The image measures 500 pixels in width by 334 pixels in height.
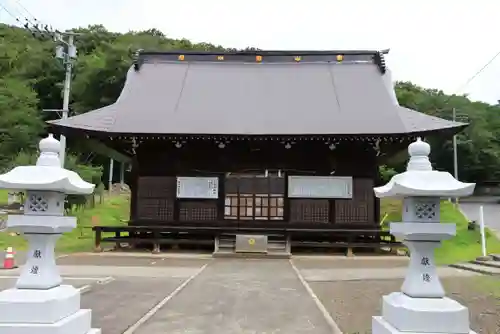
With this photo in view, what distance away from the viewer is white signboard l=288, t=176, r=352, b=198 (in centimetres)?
1523

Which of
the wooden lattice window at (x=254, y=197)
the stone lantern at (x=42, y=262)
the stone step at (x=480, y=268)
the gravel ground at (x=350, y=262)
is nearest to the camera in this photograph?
the stone lantern at (x=42, y=262)

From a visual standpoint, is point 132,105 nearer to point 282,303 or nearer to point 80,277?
point 80,277

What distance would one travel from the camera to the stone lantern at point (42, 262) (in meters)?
4.08

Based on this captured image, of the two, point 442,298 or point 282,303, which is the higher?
point 442,298

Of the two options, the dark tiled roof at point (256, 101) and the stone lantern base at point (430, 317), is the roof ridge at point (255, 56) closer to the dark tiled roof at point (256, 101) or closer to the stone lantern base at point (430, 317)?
the dark tiled roof at point (256, 101)

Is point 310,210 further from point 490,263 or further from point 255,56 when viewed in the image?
point 255,56

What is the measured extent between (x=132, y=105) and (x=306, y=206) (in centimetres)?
710

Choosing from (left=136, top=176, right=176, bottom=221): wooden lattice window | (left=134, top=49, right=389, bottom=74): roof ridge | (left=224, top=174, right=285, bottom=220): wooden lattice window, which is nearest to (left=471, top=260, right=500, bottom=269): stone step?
(left=224, top=174, right=285, bottom=220): wooden lattice window

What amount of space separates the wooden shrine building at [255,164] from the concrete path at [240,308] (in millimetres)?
5355

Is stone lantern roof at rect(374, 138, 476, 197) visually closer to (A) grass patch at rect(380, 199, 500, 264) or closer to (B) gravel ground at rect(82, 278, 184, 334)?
(B) gravel ground at rect(82, 278, 184, 334)

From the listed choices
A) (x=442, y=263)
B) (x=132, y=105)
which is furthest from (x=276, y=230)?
(x=132, y=105)

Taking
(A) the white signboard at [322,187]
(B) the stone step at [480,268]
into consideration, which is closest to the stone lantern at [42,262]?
(B) the stone step at [480,268]

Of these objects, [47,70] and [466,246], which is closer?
[466,246]

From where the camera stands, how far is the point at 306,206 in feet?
50.6
